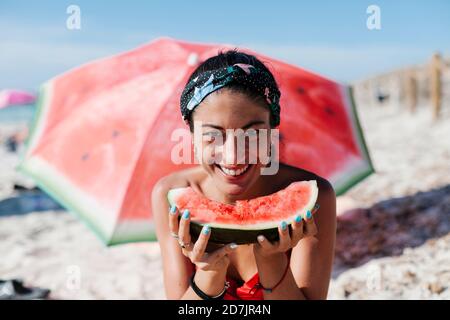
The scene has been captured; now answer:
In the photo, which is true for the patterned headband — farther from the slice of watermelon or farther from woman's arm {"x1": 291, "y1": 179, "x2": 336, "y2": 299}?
woman's arm {"x1": 291, "y1": 179, "x2": 336, "y2": 299}

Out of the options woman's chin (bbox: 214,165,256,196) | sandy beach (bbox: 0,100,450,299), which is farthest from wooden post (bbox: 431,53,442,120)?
woman's chin (bbox: 214,165,256,196)

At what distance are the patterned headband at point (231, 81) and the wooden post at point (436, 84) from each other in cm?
921

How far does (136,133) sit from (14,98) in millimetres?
5867

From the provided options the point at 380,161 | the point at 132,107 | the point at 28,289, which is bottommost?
the point at 380,161

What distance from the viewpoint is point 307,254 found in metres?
1.84

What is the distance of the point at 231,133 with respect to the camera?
1.56 metres

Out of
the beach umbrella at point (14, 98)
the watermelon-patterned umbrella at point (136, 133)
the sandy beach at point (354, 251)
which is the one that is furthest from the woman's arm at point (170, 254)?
the beach umbrella at point (14, 98)

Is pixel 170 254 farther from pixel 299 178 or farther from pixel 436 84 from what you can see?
pixel 436 84

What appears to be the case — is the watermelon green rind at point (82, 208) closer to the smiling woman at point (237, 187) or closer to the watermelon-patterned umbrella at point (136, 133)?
the watermelon-patterned umbrella at point (136, 133)

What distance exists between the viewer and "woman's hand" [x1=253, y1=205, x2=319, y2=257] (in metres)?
1.55

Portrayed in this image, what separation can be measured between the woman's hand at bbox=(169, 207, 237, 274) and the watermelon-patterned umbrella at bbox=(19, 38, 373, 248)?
4.27ft
